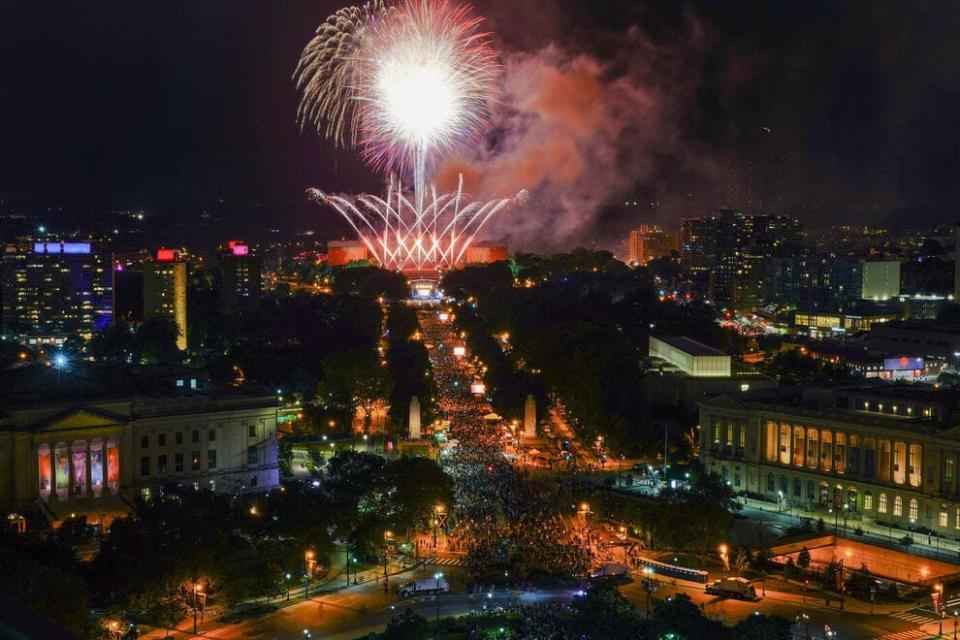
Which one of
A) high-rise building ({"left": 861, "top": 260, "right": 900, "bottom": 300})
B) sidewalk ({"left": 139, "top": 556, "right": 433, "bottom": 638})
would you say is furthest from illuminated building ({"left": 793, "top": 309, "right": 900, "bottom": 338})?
sidewalk ({"left": 139, "top": 556, "right": 433, "bottom": 638})

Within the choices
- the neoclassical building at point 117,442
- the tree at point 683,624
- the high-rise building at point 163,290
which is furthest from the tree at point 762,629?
the high-rise building at point 163,290

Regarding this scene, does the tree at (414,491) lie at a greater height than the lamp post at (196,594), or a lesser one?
greater

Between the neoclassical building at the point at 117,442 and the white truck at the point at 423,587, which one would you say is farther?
the neoclassical building at the point at 117,442

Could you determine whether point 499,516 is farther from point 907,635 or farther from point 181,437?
point 907,635

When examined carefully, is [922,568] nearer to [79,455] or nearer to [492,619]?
[492,619]

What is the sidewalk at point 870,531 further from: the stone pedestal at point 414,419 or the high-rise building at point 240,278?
the high-rise building at point 240,278

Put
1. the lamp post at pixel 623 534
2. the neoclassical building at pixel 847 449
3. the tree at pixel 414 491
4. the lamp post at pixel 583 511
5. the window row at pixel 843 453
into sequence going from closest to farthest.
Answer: the tree at pixel 414 491 → the lamp post at pixel 623 534 → the neoclassical building at pixel 847 449 → the lamp post at pixel 583 511 → the window row at pixel 843 453

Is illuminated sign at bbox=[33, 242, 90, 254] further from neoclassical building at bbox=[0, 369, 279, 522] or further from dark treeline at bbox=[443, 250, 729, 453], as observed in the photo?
neoclassical building at bbox=[0, 369, 279, 522]
